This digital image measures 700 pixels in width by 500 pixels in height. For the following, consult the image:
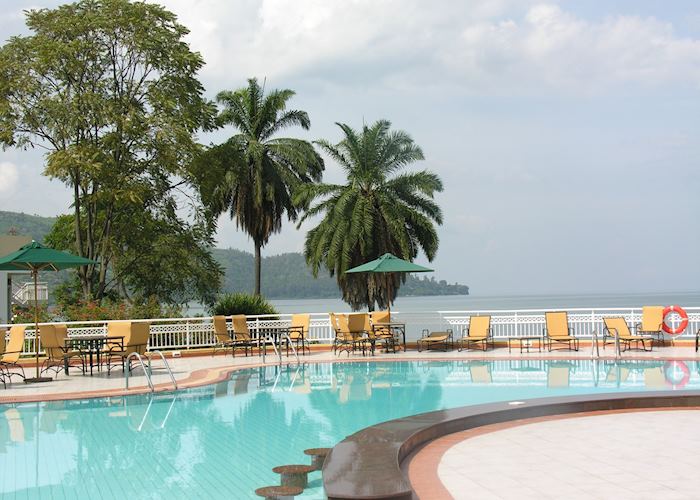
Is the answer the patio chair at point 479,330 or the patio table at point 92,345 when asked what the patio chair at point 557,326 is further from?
the patio table at point 92,345

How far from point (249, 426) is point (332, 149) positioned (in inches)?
906

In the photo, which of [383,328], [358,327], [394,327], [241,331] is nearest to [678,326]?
[394,327]

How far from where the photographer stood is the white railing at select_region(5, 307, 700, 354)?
20.4 m

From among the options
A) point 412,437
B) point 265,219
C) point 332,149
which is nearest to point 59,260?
point 412,437

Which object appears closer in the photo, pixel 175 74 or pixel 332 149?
pixel 175 74

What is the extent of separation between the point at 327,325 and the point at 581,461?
16.2 meters

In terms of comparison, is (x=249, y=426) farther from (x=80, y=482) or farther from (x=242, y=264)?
(x=242, y=264)

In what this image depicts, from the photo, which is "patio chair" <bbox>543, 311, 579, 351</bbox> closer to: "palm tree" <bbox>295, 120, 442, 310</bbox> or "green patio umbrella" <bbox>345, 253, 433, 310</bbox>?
"green patio umbrella" <bbox>345, 253, 433, 310</bbox>

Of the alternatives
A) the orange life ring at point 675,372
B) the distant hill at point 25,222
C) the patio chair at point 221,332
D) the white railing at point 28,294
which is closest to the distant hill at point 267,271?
the distant hill at point 25,222

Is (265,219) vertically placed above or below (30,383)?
above

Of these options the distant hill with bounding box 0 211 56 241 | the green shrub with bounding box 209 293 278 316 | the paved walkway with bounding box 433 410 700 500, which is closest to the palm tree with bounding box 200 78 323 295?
the green shrub with bounding box 209 293 278 316

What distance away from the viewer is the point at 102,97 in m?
27.0

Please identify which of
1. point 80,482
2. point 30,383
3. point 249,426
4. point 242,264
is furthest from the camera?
point 242,264

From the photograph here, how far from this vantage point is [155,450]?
8859 millimetres
